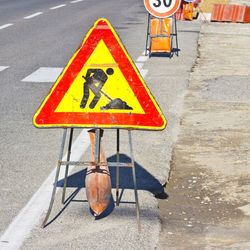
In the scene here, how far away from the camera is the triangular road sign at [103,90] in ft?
15.9

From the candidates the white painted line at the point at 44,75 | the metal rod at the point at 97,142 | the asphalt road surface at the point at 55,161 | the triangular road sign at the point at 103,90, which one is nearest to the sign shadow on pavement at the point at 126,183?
the asphalt road surface at the point at 55,161

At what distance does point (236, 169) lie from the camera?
21.6 feet

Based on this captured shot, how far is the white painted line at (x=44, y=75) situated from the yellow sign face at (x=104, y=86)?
23.6 feet

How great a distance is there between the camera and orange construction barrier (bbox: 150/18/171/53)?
15320mm

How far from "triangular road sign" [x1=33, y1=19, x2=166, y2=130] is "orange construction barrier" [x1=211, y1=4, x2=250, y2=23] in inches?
863

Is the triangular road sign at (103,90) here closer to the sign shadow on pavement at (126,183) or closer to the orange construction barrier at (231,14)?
the sign shadow on pavement at (126,183)

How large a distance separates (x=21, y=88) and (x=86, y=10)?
59.3 feet

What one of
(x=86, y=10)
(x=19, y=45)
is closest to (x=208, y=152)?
(x=19, y=45)

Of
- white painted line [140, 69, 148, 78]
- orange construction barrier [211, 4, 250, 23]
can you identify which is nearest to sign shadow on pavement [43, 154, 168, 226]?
white painted line [140, 69, 148, 78]

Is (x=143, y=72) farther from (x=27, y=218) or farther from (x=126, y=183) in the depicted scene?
(x=27, y=218)

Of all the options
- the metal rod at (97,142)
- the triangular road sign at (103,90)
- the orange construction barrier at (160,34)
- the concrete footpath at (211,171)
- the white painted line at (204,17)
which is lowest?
the white painted line at (204,17)

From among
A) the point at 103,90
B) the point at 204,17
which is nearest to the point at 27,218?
the point at 103,90

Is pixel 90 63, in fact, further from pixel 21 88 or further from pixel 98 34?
pixel 21 88

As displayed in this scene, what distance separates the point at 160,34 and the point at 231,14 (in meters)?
11.9
